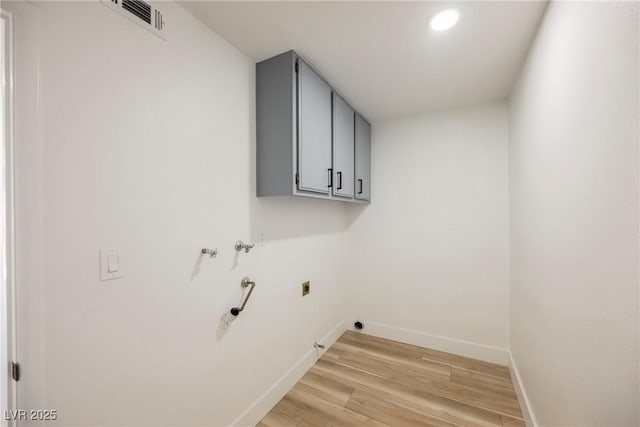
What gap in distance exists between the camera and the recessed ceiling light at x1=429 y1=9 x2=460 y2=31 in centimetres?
125

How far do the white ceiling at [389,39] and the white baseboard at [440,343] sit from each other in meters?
2.23

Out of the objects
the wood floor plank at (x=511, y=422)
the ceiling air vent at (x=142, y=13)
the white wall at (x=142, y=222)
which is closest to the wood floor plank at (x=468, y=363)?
the wood floor plank at (x=511, y=422)

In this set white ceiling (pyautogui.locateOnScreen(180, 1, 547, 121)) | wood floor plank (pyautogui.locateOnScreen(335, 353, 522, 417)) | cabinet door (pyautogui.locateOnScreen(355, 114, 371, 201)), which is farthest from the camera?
cabinet door (pyautogui.locateOnScreen(355, 114, 371, 201))

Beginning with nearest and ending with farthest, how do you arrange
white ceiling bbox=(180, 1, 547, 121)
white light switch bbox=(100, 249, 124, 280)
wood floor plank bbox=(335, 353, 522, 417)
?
white light switch bbox=(100, 249, 124, 280), white ceiling bbox=(180, 1, 547, 121), wood floor plank bbox=(335, 353, 522, 417)

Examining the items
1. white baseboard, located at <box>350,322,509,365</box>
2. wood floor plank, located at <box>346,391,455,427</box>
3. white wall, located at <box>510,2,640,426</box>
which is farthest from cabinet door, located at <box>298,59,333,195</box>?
white baseboard, located at <box>350,322,509,365</box>

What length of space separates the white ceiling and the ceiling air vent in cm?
17

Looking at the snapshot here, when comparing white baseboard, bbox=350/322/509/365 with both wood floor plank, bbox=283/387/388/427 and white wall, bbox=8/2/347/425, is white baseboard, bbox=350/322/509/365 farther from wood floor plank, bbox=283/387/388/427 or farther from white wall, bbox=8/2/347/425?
white wall, bbox=8/2/347/425

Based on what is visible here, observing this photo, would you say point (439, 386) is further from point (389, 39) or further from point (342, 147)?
point (389, 39)

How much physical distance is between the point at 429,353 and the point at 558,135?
84.1 inches

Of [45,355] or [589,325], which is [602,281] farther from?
[45,355]

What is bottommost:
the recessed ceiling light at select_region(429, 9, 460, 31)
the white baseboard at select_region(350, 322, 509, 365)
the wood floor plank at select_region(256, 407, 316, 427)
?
the wood floor plank at select_region(256, 407, 316, 427)

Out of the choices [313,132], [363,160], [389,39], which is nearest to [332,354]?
[363,160]

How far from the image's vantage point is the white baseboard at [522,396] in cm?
150

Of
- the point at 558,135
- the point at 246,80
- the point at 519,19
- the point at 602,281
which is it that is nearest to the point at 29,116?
the point at 246,80
